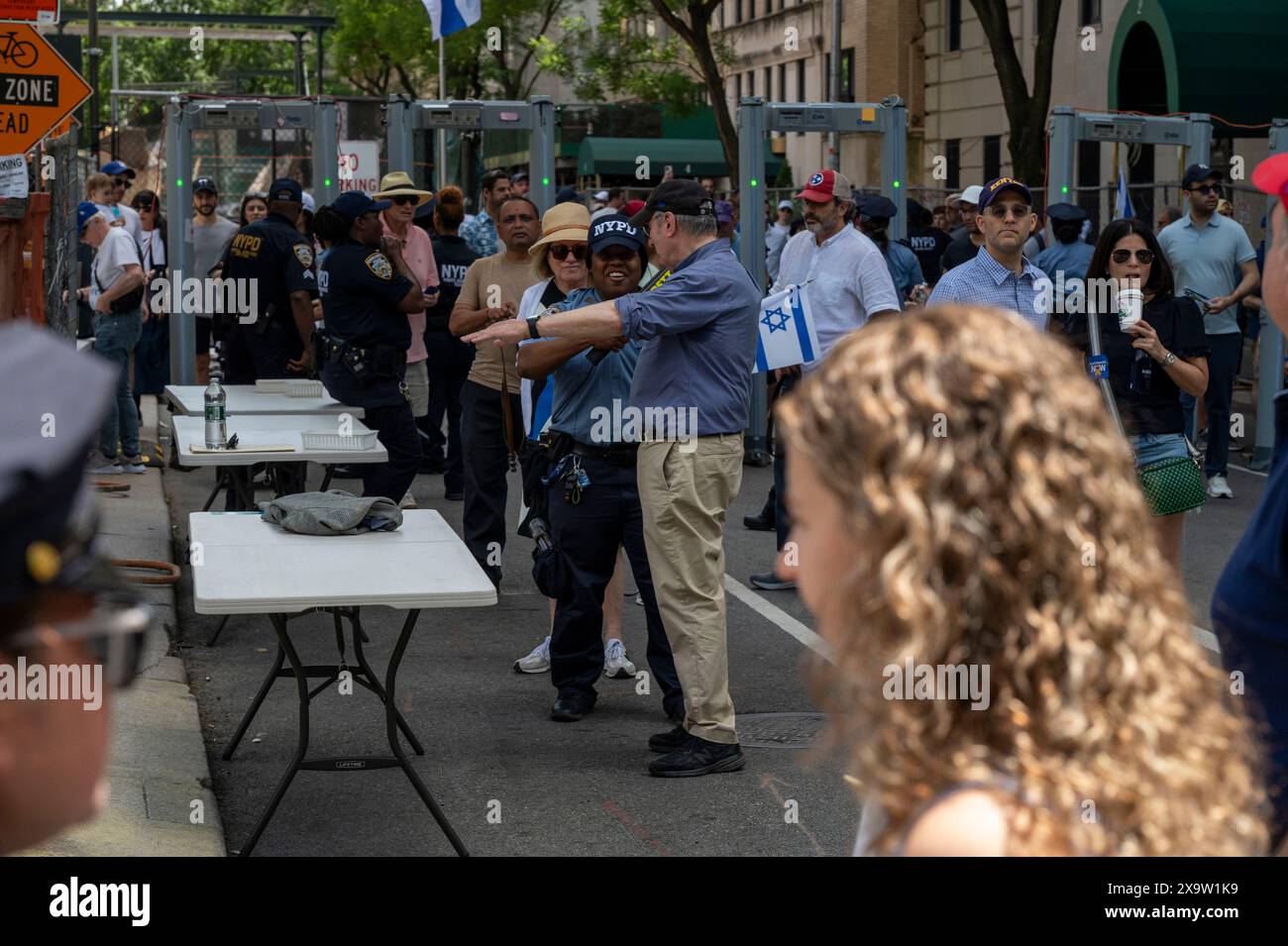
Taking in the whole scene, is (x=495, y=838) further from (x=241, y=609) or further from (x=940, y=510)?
(x=940, y=510)

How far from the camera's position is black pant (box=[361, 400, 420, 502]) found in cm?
972

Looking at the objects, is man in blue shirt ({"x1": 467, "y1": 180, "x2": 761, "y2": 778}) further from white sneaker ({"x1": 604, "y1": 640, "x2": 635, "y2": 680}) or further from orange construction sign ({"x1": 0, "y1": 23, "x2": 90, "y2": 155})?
orange construction sign ({"x1": 0, "y1": 23, "x2": 90, "y2": 155})

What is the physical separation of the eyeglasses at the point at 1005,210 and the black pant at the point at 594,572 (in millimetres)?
2217

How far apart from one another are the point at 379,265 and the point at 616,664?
3183 mm

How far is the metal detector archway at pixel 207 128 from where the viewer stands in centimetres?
1457

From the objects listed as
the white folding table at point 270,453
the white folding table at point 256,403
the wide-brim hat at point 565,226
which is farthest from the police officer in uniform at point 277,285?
the wide-brim hat at point 565,226

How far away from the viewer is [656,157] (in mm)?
48781

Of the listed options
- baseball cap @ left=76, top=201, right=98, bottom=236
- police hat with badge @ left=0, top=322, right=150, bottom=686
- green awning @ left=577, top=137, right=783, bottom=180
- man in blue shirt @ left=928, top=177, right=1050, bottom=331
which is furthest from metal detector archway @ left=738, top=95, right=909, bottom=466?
green awning @ left=577, top=137, right=783, bottom=180

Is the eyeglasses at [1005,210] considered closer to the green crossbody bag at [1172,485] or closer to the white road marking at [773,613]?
the green crossbody bag at [1172,485]

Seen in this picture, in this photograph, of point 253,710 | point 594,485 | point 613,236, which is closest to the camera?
point 253,710

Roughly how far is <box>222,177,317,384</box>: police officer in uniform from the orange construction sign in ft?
7.46

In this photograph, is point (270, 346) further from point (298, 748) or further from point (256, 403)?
point (298, 748)

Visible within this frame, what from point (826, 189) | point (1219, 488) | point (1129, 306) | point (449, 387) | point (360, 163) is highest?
point (360, 163)

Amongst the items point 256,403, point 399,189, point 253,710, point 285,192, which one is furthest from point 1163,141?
point 253,710
